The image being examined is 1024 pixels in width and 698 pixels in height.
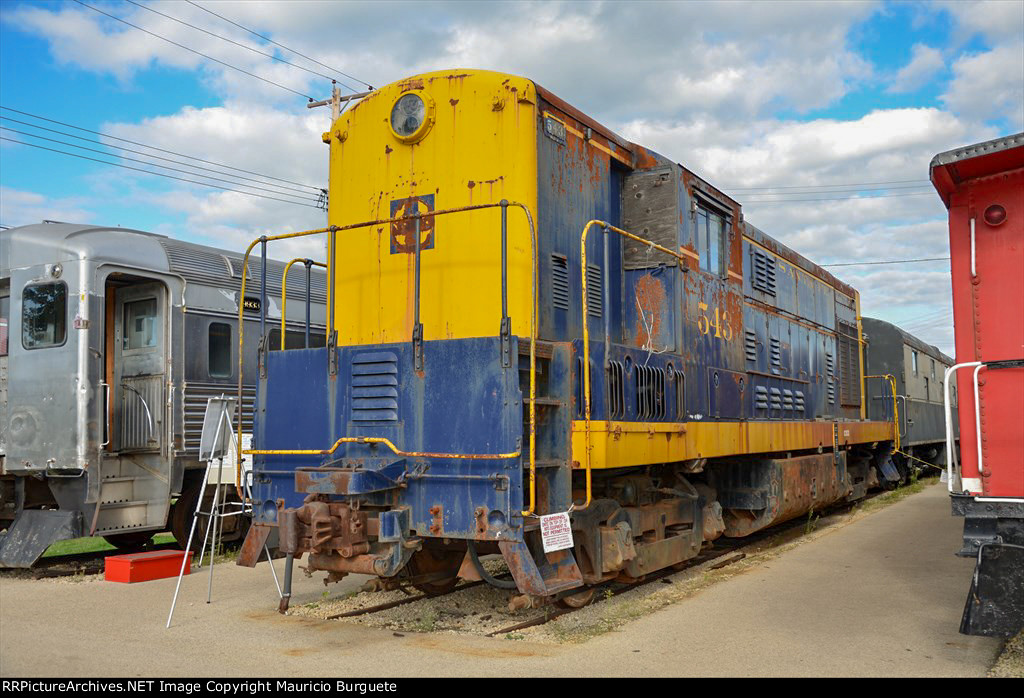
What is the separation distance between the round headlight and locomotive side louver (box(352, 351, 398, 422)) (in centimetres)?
181

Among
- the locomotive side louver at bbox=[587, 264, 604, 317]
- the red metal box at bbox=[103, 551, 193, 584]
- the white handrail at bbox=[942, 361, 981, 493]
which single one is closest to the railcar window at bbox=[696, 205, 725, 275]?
the locomotive side louver at bbox=[587, 264, 604, 317]

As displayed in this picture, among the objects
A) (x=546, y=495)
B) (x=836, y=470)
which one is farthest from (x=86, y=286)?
(x=836, y=470)

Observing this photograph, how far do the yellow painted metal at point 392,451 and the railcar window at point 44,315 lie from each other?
4.25 m

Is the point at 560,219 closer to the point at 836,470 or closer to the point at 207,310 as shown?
the point at 207,310

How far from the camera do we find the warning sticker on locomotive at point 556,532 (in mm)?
5770

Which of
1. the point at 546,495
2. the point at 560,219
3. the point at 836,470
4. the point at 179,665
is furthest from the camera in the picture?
the point at 836,470

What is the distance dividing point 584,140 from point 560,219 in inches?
32.9

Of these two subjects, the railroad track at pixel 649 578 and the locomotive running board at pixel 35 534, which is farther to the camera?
the locomotive running board at pixel 35 534

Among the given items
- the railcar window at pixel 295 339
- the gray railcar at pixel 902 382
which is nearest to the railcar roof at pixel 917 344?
the gray railcar at pixel 902 382

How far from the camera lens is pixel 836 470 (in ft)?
38.8

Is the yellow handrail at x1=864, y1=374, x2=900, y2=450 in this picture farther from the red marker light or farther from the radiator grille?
the red marker light

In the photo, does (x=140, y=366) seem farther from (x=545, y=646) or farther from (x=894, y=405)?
(x=894, y=405)

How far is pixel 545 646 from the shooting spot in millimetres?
5855

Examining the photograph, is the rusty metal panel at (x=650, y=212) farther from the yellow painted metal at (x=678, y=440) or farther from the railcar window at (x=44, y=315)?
the railcar window at (x=44, y=315)
